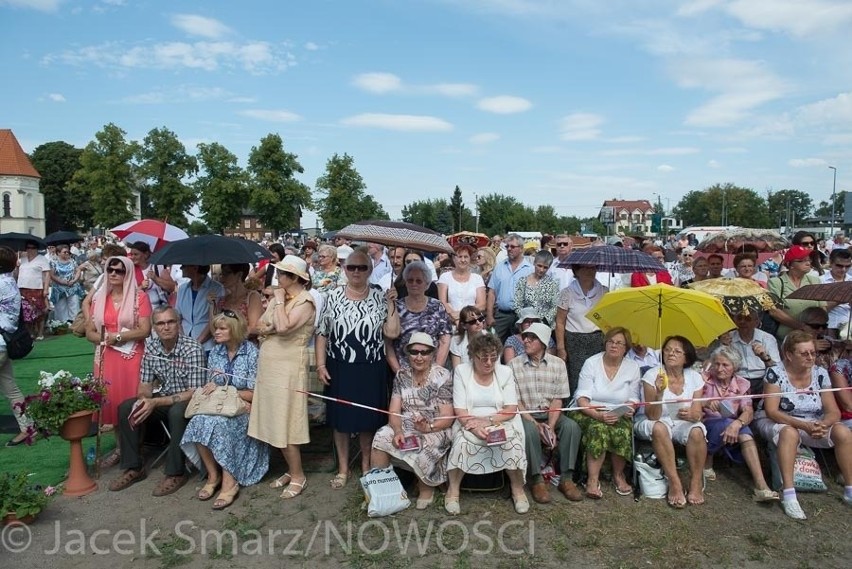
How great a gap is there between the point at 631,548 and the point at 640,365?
1.81 meters

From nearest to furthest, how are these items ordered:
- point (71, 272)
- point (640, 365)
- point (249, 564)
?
1. point (249, 564)
2. point (640, 365)
3. point (71, 272)

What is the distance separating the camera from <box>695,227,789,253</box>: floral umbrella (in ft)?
21.6

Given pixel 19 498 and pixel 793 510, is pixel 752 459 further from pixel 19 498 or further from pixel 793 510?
pixel 19 498

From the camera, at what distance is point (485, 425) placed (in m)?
4.34

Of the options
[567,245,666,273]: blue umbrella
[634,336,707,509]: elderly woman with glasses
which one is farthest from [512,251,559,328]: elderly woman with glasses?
[634,336,707,509]: elderly woman with glasses

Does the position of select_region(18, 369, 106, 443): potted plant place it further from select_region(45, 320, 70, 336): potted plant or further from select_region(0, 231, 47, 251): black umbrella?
select_region(45, 320, 70, 336): potted plant

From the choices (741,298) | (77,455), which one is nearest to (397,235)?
(741,298)

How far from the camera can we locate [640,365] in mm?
5207

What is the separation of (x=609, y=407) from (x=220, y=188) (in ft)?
163

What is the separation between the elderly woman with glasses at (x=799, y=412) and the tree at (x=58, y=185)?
73834mm

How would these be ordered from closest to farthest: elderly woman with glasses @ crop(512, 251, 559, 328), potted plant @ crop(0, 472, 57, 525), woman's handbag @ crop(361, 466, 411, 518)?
1. potted plant @ crop(0, 472, 57, 525)
2. woman's handbag @ crop(361, 466, 411, 518)
3. elderly woman with glasses @ crop(512, 251, 559, 328)

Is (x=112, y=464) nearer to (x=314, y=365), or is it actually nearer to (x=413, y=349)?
(x=314, y=365)

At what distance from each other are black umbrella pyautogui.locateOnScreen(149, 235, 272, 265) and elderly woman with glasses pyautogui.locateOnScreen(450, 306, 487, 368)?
1773 millimetres

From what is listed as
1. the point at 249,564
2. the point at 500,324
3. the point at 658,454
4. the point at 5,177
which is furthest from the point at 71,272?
the point at 5,177
